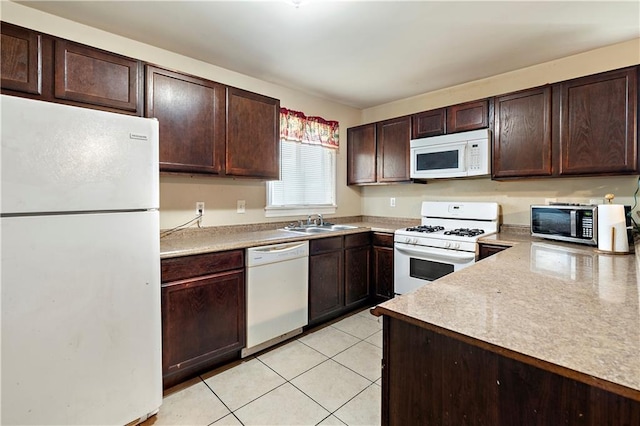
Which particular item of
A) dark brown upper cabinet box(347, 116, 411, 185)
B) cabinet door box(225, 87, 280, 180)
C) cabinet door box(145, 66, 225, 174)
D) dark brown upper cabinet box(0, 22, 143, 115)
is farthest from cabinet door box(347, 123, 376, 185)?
dark brown upper cabinet box(0, 22, 143, 115)

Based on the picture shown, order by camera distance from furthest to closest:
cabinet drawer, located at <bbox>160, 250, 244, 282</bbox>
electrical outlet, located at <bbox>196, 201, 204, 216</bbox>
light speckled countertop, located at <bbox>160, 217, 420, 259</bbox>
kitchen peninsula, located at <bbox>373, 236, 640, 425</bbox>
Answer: electrical outlet, located at <bbox>196, 201, 204, 216</bbox> < light speckled countertop, located at <bbox>160, 217, 420, 259</bbox> < cabinet drawer, located at <bbox>160, 250, 244, 282</bbox> < kitchen peninsula, located at <bbox>373, 236, 640, 425</bbox>

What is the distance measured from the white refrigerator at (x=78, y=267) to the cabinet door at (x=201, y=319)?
8.7 inches

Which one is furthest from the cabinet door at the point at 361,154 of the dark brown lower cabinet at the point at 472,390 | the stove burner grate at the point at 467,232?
the dark brown lower cabinet at the point at 472,390

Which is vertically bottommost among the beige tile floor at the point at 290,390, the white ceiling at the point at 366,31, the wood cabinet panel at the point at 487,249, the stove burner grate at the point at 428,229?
the beige tile floor at the point at 290,390

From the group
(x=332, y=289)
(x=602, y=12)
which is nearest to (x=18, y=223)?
(x=332, y=289)

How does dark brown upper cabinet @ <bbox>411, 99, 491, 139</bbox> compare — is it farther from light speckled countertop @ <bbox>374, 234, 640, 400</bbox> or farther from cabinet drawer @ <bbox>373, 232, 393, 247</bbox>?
light speckled countertop @ <bbox>374, 234, 640, 400</bbox>

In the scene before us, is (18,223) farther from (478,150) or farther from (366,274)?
(478,150)

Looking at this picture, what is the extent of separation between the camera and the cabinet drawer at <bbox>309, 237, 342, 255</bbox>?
268 centimetres

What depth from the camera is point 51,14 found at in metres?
1.93

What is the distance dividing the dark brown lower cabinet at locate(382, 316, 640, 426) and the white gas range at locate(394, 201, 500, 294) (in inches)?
70.8

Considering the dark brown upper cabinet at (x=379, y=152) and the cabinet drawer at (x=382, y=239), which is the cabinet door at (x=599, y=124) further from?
the cabinet drawer at (x=382, y=239)

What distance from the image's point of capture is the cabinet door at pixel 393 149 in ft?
10.6

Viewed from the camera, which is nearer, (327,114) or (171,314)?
(171,314)

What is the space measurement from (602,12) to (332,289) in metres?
2.80
